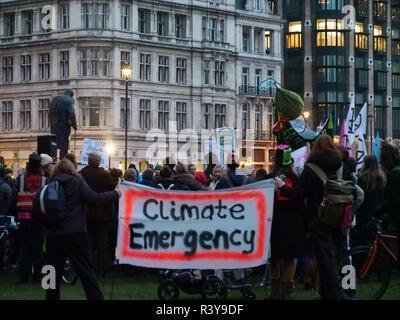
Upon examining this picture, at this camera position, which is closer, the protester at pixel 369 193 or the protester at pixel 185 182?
the protester at pixel 185 182

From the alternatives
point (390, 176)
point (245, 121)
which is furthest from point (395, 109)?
point (390, 176)

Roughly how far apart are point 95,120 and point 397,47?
36.5 m

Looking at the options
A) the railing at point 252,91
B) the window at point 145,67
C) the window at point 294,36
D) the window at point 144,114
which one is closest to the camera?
the window at point 144,114

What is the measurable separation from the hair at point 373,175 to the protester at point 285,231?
10.1 feet

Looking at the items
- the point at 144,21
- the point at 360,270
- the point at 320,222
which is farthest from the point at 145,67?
the point at 320,222

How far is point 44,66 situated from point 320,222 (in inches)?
2022

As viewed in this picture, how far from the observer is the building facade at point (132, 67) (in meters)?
58.9

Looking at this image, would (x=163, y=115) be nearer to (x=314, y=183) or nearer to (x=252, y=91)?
(x=252, y=91)

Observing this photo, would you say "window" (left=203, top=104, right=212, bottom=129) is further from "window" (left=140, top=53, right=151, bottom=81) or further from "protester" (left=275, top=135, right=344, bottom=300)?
"protester" (left=275, top=135, right=344, bottom=300)

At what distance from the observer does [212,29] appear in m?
64.9

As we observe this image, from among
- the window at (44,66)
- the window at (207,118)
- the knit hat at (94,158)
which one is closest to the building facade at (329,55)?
the window at (207,118)

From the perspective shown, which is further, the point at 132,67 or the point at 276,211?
the point at 132,67

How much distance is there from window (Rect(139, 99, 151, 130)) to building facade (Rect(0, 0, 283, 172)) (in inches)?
2.9

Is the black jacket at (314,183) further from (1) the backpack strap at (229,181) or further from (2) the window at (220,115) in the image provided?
(2) the window at (220,115)
